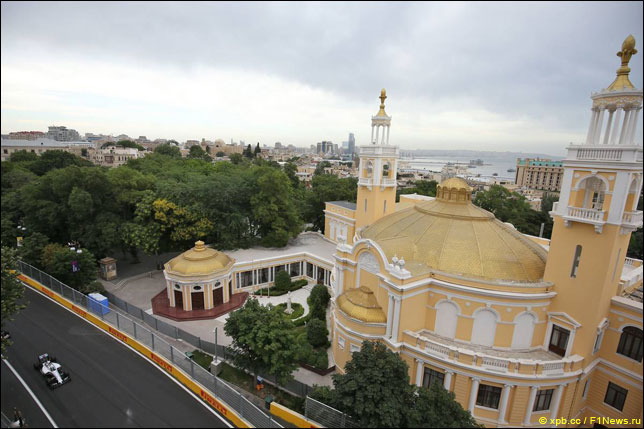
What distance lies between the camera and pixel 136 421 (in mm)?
14539

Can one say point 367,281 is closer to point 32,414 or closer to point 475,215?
point 475,215

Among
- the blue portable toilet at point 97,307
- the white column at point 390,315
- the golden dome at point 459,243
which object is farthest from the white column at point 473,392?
the blue portable toilet at point 97,307

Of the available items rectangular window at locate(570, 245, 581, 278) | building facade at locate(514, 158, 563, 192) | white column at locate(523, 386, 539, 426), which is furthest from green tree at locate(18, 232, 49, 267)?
building facade at locate(514, 158, 563, 192)

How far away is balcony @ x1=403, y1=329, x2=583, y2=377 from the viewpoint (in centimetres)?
1599

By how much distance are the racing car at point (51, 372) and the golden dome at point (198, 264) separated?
10213 millimetres

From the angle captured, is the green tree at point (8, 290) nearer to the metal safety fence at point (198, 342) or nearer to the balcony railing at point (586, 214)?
the metal safety fence at point (198, 342)

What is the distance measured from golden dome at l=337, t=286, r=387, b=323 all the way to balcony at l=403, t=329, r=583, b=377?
1967 millimetres

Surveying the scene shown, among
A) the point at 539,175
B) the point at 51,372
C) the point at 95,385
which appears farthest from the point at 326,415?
the point at 539,175

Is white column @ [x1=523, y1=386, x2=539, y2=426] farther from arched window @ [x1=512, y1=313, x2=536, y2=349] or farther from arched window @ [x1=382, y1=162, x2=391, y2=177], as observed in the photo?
arched window @ [x1=382, y1=162, x2=391, y2=177]

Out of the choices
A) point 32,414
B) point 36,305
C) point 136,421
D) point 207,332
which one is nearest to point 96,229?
point 36,305

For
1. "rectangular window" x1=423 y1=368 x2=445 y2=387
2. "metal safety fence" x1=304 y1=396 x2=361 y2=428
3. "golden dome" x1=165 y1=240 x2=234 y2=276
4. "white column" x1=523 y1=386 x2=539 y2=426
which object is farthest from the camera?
"golden dome" x1=165 y1=240 x2=234 y2=276

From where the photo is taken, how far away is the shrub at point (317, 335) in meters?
23.1

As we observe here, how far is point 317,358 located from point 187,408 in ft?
26.8

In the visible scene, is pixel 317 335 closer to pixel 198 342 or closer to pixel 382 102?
pixel 198 342
